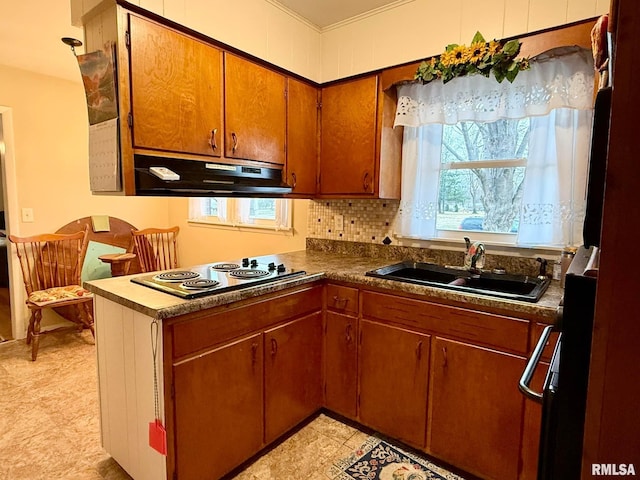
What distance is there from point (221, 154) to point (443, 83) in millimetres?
1326

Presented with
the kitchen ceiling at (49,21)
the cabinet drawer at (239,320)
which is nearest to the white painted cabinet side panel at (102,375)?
the cabinet drawer at (239,320)

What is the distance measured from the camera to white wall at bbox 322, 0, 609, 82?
1788 millimetres

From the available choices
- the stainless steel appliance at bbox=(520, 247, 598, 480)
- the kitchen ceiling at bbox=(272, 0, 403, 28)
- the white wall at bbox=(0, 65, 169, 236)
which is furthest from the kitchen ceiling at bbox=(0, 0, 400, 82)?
the stainless steel appliance at bbox=(520, 247, 598, 480)

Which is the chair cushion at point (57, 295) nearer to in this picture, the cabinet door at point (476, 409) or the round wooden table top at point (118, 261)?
the round wooden table top at point (118, 261)

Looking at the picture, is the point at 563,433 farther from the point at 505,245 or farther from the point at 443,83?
the point at 443,83

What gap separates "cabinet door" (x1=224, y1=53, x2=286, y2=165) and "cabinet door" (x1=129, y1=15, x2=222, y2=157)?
7 centimetres

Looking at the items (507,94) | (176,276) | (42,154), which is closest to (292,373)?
(176,276)

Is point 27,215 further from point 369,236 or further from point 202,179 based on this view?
point 369,236

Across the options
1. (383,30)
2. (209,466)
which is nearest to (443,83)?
(383,30)

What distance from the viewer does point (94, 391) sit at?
2.55 meters

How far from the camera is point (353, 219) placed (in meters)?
2.78

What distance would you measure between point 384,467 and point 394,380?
0.41m

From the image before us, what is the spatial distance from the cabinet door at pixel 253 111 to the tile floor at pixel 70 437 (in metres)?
1.64

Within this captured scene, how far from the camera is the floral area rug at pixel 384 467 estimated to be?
180 centimetres
